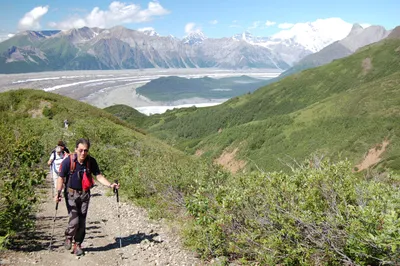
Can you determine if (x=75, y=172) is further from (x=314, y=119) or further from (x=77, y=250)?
(x=314, y=119)

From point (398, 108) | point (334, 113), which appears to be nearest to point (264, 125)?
point (334, 113)

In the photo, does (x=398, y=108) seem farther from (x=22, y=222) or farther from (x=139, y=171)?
(x=22, y=222)

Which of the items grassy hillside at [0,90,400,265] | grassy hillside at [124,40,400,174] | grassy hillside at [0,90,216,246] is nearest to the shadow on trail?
grassy hillside at [0,90,400,265]

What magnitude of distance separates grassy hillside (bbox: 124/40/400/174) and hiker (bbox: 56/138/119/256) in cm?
779

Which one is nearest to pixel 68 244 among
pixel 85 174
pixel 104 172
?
pixel 85 174

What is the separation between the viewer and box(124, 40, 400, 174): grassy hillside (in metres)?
67.9

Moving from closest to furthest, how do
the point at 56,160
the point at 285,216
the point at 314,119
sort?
the point at 285,216, the point at 56,160, the point at 314,119

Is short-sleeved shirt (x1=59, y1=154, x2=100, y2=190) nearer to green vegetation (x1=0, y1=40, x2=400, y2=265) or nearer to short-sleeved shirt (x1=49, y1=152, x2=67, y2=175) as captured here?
green vegetation (x1=0, y1=40, x2=400, y2=265)

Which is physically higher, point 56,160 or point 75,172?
point 75,172

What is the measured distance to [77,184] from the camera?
362 inches

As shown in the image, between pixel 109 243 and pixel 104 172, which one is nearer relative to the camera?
pixel 109 243

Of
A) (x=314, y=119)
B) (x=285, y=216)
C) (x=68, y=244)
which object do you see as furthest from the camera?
(x=314, y=119)

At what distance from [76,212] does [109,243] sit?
1.94 metres

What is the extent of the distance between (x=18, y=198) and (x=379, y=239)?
30.1 ft
